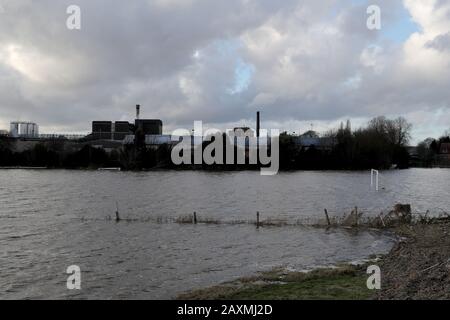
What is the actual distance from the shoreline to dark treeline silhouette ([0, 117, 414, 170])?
473 feet

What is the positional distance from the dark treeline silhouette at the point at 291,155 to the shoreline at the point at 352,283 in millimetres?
144229

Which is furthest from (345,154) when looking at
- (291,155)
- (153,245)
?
(153,245)

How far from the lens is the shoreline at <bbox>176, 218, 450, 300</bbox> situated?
51.2 ft

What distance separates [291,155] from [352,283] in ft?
523

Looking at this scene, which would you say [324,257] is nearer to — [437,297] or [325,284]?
[325,284]

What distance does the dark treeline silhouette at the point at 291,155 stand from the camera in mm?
178000

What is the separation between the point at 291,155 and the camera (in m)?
179

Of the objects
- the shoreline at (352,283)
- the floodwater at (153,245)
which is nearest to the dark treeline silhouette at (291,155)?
the floodwater at (153,245)

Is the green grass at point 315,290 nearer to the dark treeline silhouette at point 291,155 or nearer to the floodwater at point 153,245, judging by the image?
the floodwater at point 153,245

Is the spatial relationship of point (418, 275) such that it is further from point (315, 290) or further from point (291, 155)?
point (291, 155)

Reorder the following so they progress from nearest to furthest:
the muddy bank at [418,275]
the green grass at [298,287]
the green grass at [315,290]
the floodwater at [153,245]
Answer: the muddy bank at [418,275] < the green grass at [315,290] < the green grass at [298,287] < the floodwater at [153,245]

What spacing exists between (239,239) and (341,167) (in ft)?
494

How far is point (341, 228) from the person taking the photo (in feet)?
137
